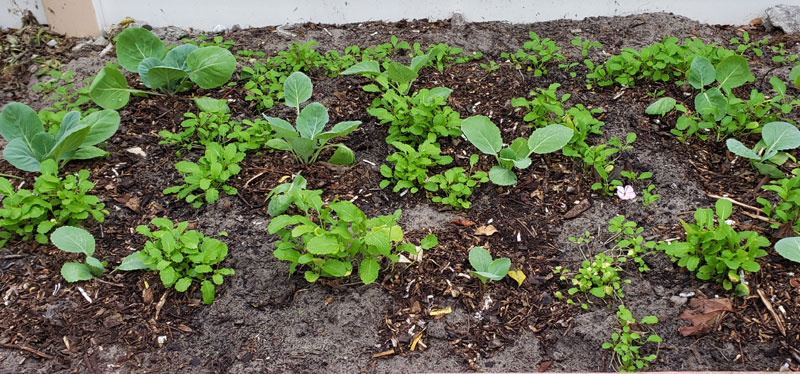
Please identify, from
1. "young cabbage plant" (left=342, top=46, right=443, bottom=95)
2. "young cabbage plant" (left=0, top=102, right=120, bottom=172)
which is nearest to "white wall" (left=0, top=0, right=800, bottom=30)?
"young cabbage plant" (left=342, top=46, right=443, bottom=95)

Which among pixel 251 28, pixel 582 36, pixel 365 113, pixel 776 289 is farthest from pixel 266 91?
pixel 776 289

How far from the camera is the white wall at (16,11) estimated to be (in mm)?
4375

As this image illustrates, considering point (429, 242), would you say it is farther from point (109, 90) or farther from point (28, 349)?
point (109, 90)

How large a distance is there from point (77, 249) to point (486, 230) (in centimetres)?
175

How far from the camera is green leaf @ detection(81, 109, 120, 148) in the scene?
3205 mm

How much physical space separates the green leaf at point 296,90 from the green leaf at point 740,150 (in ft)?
7.03

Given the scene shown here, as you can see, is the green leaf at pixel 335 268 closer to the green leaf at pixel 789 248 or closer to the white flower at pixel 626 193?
the white flower at pixel 626 193

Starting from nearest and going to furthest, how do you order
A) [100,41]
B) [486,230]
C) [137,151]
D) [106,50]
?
[486,230]
[137,151]
[106,50]
[100,41]

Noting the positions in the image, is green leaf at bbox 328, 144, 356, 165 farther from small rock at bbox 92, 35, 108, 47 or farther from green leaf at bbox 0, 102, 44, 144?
small rock at bbox 92, 35, 108, 47

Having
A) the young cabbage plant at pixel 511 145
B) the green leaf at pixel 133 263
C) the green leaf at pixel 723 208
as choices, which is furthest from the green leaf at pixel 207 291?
the green leaf at pixel 723 208

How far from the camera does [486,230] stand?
288 cm

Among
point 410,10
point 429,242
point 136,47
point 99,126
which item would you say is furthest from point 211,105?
point 410,10

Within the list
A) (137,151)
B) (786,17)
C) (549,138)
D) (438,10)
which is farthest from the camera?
(438,10)

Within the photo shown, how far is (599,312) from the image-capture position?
2508mm
